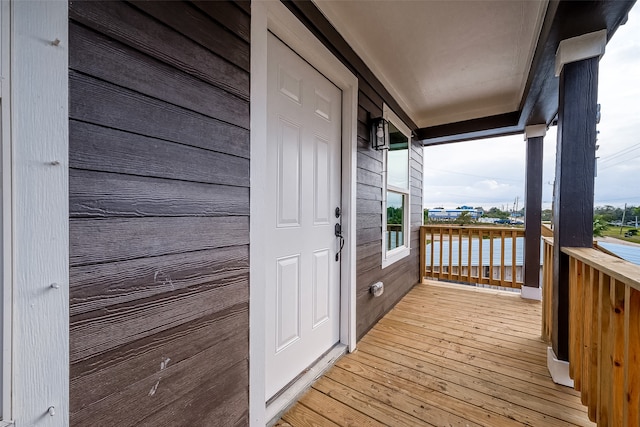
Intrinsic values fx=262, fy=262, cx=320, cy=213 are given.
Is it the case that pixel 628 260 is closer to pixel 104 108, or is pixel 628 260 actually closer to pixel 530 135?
pixel 104 108

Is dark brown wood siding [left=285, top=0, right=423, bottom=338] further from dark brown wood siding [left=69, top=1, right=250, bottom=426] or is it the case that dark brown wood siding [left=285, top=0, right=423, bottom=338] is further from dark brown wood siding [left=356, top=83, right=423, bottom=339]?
dark brown wood siding [left=69, top=1, right=250, bottom=426]

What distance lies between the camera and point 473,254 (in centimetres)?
383

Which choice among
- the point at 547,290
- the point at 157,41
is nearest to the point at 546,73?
the point at 547,290

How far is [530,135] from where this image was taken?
314cm

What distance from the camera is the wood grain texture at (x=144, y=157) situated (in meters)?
0.69

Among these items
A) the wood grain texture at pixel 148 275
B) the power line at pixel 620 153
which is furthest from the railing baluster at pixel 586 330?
the wood grain texture at pixel 148 275

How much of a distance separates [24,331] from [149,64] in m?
0.78

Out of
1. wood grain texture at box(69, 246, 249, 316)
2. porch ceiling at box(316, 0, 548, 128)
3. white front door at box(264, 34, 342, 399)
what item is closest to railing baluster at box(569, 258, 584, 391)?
Answer: white front door at box(264, 34, 342, 399)

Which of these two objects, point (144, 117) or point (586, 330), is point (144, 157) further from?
point (586, 330)

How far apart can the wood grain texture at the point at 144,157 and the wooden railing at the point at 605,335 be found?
1514 mm

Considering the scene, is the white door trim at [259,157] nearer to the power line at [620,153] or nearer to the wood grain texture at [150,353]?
the wood grain texture at [150,353]

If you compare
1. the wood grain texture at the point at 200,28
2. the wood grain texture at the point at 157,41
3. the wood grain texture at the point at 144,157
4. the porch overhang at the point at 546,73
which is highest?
the porch overhang at the point at 546,73

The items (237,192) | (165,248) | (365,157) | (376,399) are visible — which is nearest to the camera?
(165,248)

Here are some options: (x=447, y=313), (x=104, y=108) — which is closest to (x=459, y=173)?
(x=447, y=313)
